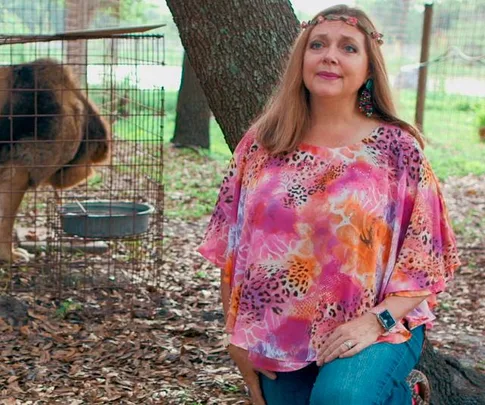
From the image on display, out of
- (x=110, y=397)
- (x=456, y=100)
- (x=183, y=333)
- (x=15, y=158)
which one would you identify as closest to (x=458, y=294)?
(x=183, y=333)

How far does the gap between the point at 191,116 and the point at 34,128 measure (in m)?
6.83

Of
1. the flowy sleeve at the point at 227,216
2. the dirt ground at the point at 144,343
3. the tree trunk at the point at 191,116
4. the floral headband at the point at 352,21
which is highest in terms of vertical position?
the floral headband at the point at 352,21

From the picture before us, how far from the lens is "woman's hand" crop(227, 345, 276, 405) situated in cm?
319

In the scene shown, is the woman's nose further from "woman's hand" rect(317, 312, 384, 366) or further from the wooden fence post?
the wooden fence post

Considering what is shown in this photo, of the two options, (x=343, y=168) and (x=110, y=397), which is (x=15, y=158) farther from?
(x=343, y=168)

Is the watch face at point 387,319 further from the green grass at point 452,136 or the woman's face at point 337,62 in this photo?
the green grass at point 452,136

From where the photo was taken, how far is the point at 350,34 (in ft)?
10.3

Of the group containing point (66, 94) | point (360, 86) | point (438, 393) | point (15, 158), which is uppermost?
point (360, 86)

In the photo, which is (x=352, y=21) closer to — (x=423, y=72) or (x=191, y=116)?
(x=423, y=72)

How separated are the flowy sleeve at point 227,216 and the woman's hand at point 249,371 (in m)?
0.32

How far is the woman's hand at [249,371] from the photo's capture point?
3188 mm

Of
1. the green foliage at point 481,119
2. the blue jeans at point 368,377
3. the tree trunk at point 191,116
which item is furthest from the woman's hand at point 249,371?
the green foliage at point 481,119

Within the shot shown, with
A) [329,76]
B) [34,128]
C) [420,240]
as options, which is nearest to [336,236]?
[420,240]

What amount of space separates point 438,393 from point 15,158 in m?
4.31
